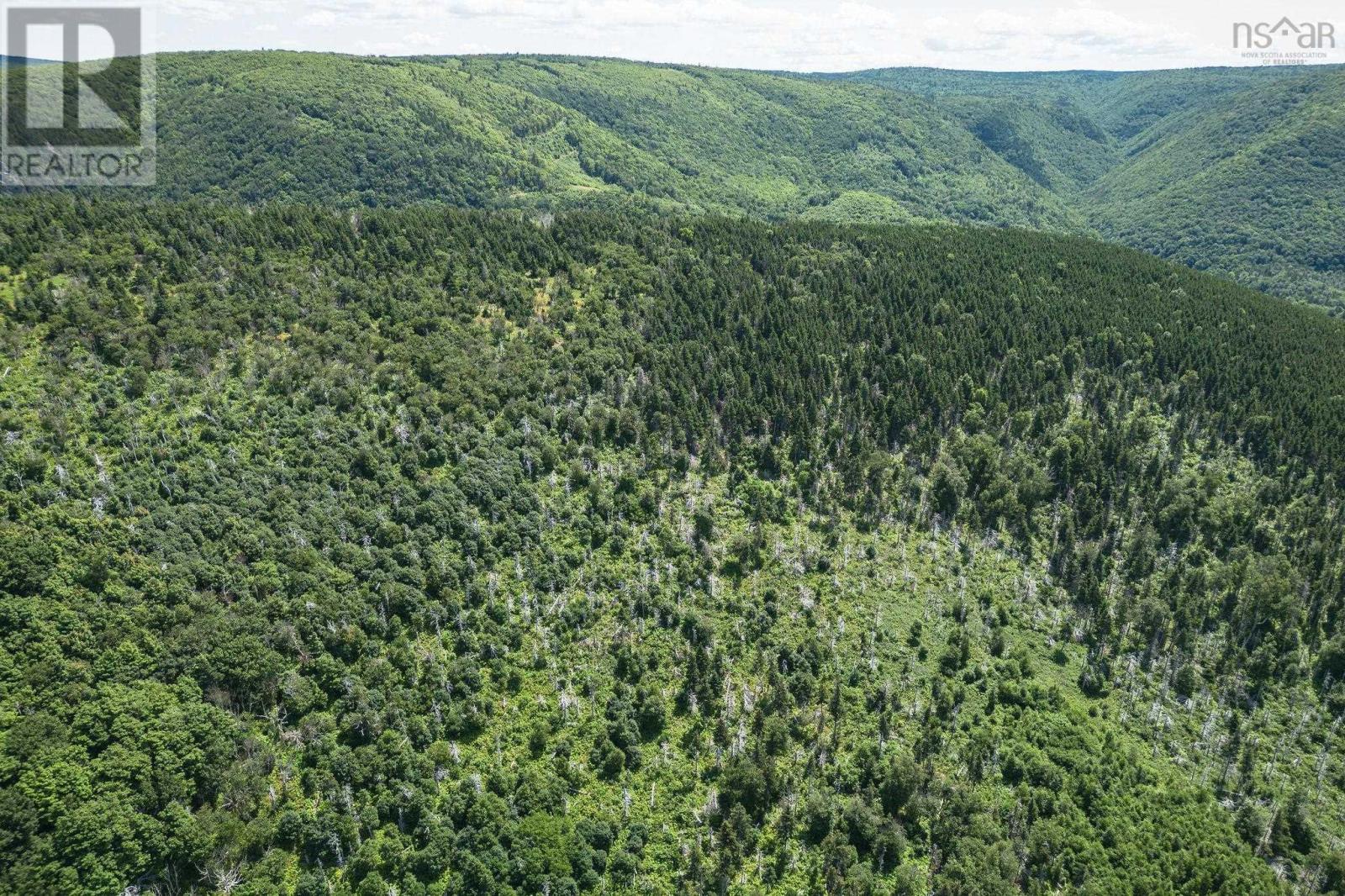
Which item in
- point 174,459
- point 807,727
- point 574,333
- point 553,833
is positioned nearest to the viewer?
point 553,833

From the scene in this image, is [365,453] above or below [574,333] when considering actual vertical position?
below

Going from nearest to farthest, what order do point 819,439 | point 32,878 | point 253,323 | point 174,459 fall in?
point 32,878 < point 174,459 < point 253,323 < point 819,439

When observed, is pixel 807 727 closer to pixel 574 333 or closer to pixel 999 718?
pixel 999 718

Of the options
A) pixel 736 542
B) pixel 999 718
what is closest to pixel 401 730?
pixel 736 542

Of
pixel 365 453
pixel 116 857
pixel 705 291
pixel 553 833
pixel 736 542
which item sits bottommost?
pixel 553 833

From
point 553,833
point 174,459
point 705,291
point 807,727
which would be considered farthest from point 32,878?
point 705,291

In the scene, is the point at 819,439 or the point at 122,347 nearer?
the point at 122,347

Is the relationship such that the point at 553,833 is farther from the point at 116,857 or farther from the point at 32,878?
the point at 32,878
